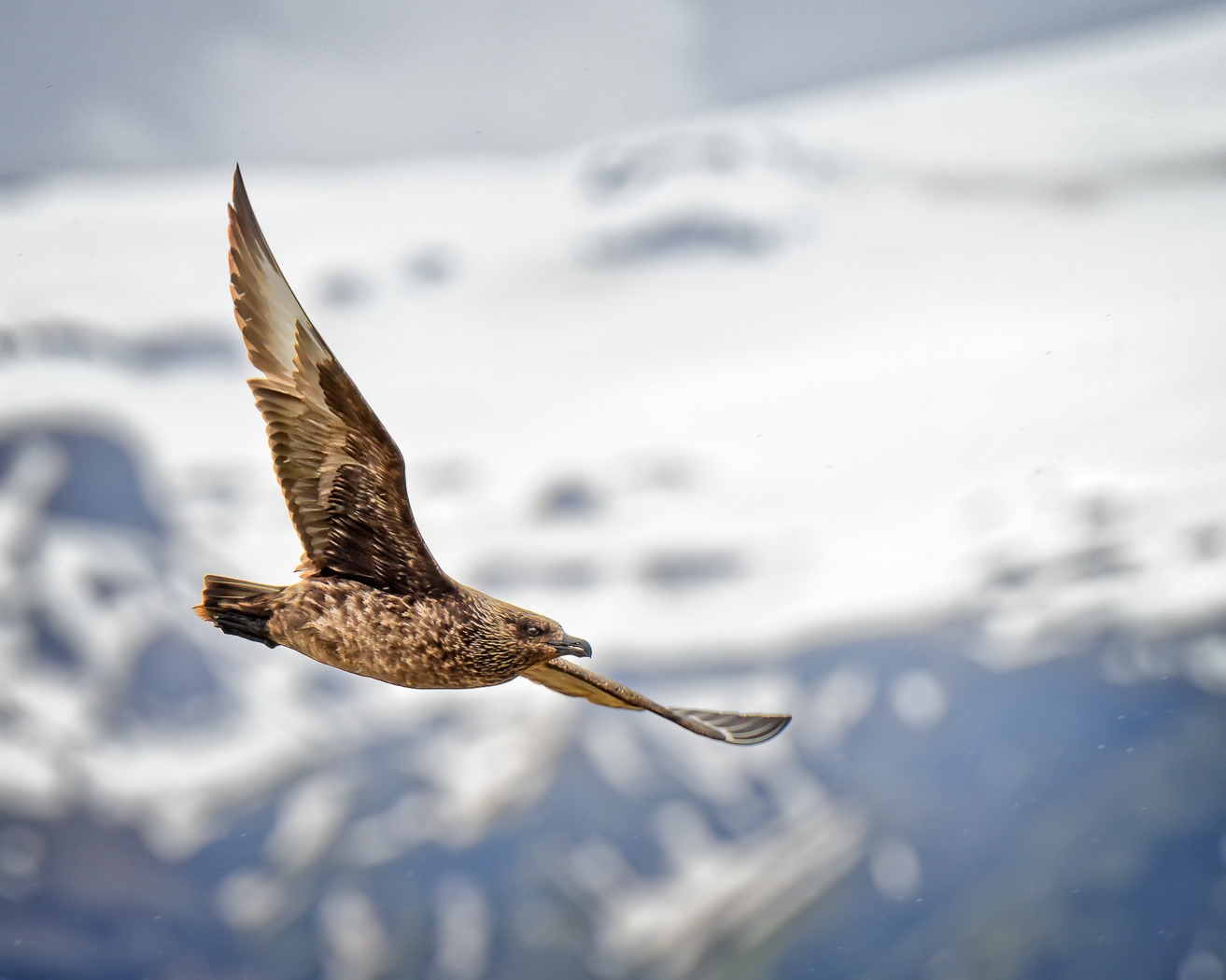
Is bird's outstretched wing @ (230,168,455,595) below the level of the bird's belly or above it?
above

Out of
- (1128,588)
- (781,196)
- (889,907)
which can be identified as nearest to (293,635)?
(781,196)

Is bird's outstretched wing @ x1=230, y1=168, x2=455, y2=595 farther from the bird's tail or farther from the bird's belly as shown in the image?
the bird's tail

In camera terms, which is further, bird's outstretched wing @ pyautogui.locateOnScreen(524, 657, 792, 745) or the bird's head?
bird's outstretched wing @ pyautogui.locateOnScreen(524, 657, 792, 745)

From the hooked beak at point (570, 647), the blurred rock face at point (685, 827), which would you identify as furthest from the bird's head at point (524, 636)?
the blurred rock face at point (685, 827)

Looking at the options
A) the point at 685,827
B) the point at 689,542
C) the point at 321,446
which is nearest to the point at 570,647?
the point at 321,446

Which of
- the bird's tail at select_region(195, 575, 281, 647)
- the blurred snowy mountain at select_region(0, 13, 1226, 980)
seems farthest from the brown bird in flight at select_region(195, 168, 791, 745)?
the blurred snowy mountain at select_region(0, 13, 1226, 980)

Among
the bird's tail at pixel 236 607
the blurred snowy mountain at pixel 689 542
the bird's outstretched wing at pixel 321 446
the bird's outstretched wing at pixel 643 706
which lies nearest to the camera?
the bird's outstretched wing at pixel 321 446

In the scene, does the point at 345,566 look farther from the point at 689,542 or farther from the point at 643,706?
the point at 689,542

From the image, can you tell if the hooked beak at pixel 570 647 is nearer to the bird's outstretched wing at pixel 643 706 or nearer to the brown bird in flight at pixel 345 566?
the brown bird in flight at pixel 345 566
